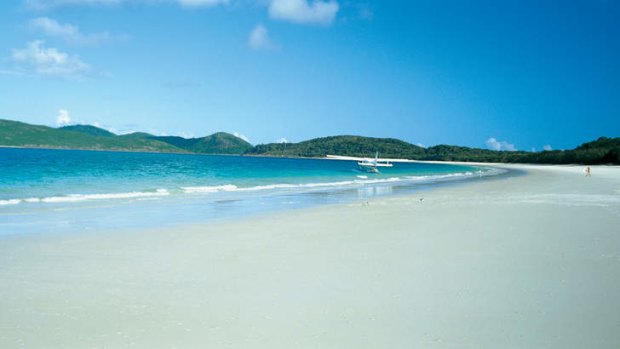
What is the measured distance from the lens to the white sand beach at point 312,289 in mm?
4637

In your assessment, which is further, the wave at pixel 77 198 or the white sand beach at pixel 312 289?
the wave at pixel 77 198

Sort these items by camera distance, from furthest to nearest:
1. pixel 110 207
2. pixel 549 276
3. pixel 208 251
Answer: pixel 110 207, pixel 208 251, pixel 549 276

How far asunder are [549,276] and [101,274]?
690 cm

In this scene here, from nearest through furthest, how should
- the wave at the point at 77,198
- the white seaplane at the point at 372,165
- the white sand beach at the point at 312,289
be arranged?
the white sand beach at the point at 312,289, the wave at the point at 77,198, the white seaplane at the point at 372,165

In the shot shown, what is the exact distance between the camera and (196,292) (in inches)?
240

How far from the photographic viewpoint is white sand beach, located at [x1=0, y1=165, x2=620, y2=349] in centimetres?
464

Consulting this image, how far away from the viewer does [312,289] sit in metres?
6.29

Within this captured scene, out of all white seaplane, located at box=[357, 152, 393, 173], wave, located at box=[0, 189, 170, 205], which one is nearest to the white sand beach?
wave, located at box=[0, 189, 170, 205]

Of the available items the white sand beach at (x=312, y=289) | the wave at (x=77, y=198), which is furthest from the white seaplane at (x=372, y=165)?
the white sand beach at (x=312, y=289)

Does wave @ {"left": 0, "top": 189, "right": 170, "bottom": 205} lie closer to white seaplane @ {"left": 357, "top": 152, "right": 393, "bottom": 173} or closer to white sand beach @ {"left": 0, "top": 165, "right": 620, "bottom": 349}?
white sand beach @ {"left": 0, "top": 165, "right": 620, "bottom": 349}

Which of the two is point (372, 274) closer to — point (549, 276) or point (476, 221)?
point (549, 276)

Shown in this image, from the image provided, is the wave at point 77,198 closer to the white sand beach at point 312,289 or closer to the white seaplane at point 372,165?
the white sand beach at point 312,289

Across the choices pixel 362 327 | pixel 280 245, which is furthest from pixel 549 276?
pixel 280 245

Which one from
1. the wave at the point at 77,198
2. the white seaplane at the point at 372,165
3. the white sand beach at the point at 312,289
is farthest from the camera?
the white seaplane at the point at 372,165
